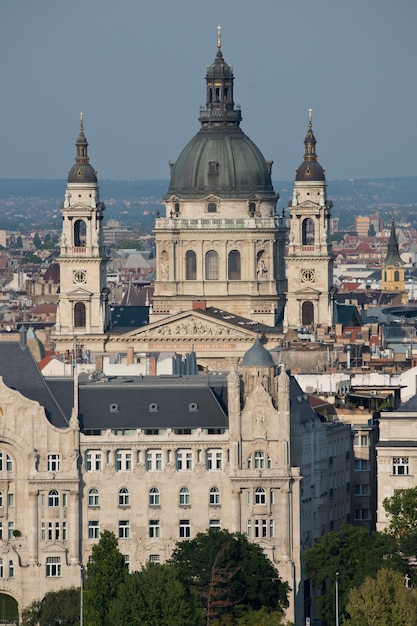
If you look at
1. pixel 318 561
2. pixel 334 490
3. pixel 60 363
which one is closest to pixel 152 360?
pixel 60 363

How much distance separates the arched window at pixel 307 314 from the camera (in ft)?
635

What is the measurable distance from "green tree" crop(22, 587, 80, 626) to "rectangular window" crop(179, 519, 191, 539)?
6.24m

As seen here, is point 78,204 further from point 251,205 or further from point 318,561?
point 318,561

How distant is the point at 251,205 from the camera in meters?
195

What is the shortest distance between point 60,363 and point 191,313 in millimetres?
38439

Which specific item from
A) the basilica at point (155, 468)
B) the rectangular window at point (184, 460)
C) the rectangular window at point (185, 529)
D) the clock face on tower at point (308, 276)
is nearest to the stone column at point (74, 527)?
the basilica at point (155, 468)

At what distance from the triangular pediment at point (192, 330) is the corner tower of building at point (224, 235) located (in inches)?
178

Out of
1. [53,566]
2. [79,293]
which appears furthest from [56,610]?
[79,293]

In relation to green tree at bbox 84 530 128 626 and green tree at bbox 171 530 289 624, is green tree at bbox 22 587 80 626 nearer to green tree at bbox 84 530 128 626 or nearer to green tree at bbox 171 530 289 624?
green tree at bbox 84 530 128 626

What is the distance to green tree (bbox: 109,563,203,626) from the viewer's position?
354ft

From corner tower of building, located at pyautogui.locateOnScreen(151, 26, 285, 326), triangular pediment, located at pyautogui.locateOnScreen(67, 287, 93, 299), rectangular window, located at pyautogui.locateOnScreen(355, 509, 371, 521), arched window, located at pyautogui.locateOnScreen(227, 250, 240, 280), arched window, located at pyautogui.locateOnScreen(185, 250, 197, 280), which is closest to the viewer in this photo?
rectangular window, located at pyautogui.locateOnScreen(355, 509, 371, 521)

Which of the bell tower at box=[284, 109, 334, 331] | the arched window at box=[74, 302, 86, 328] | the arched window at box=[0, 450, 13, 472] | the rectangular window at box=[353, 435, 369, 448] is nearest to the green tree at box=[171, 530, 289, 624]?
the arched window at box=[0, 450, 13, 472]

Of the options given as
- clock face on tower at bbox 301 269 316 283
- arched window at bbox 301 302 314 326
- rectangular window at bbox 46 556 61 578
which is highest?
clock face on tower at bbox 301 269 316 283

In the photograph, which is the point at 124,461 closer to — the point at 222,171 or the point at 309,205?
the point at 309,205
